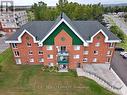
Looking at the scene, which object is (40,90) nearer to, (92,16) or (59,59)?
(59,59)

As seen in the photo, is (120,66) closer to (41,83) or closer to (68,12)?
(41,83)

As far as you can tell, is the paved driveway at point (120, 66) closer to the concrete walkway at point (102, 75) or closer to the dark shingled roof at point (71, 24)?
the concrete walkway at point (102, 75)

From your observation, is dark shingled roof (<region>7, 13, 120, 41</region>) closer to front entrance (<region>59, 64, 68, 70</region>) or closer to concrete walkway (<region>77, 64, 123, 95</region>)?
concrete walkway (<region>77, 64, 123, 95</region>)

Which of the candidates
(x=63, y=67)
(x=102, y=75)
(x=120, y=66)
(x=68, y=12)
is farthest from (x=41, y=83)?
(x=68, y=12)

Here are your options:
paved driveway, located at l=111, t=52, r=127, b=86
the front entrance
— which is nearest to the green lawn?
the front entrance

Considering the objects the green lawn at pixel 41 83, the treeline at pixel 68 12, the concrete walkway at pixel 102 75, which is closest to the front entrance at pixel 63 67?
the green lawn at pixel 41 83

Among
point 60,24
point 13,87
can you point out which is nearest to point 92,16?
point 60,24
